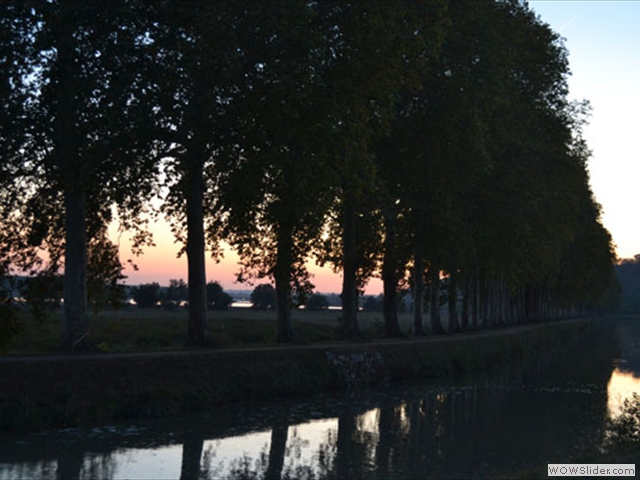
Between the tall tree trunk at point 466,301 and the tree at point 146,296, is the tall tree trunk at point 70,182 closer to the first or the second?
the tall tree trunk at point 466,301

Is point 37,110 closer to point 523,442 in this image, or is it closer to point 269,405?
point 269,405

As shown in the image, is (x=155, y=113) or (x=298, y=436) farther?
(x=155, y=113)

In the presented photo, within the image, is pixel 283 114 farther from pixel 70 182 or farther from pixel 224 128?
pixel 70 182

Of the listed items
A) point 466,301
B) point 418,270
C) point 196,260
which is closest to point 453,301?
point 466,301

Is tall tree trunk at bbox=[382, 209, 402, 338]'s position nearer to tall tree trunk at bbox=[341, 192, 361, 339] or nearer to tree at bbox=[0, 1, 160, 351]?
tall tree trunk at bbox=[341, 192, 361, 339]

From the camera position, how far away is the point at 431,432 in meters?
23.6

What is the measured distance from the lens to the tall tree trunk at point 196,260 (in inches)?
1262

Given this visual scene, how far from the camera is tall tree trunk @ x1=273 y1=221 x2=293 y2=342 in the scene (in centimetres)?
3616

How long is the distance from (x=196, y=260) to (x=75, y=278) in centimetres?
506

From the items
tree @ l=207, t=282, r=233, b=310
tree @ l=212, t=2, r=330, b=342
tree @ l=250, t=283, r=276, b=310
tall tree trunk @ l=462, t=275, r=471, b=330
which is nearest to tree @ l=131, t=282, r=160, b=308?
tree @ l=207, t=282, r=233, b=310

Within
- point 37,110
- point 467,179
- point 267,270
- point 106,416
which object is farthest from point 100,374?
point 467,179

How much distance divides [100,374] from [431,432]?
961 cm

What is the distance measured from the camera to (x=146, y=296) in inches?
4961

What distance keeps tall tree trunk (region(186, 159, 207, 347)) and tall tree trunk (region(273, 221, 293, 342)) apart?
4580mm
